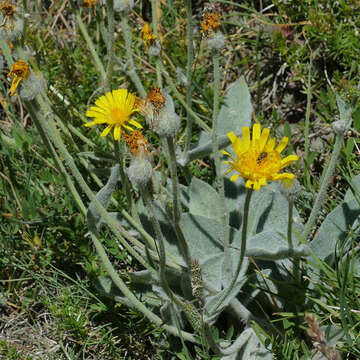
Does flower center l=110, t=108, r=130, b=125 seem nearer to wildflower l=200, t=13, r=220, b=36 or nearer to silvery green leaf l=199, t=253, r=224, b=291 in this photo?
wildflower l=200, t=13, r=220, b=36

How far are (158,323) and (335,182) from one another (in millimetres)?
1340

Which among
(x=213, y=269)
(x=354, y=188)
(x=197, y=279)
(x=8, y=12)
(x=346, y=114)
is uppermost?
(x=8, y=12)

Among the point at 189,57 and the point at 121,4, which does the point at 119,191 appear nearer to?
the point at 189,57

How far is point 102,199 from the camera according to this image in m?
2.33

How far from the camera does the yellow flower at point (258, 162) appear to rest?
1814 mm

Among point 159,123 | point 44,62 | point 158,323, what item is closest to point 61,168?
point 159,123

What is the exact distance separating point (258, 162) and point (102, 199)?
776 millimetres

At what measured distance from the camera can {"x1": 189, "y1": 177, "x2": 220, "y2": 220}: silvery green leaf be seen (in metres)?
2.78

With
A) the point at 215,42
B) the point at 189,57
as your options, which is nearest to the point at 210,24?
the point at 215,42

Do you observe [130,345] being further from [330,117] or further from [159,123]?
[330,117]

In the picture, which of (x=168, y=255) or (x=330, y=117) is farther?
(x=330, y=117)

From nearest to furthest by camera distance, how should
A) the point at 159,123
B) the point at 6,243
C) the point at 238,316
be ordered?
the point at 159,123 → the point at 238,316 → the point at 6,243

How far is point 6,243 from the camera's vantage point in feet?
9.68

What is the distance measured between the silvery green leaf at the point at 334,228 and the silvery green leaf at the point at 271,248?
0.80 ft
